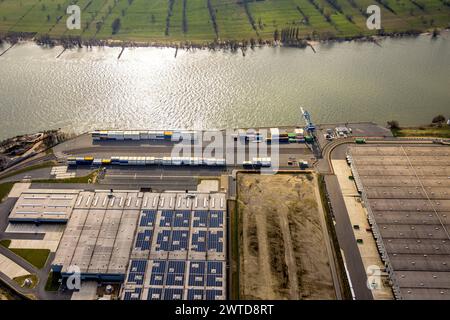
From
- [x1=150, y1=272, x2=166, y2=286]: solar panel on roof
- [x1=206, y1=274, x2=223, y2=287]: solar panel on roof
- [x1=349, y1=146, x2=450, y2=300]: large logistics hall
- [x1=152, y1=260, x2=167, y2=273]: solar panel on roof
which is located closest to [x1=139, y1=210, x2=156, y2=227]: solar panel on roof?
[x1=152, y1=260, x2=167, y2=273]: solar panel on roof

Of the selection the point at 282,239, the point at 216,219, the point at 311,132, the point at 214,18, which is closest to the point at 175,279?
the point at 216,219

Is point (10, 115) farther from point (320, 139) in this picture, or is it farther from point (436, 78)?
point (436, 78)

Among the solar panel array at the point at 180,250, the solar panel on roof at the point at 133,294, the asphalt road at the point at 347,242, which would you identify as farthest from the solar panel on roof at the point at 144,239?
the asphalt road at the point at 347,242

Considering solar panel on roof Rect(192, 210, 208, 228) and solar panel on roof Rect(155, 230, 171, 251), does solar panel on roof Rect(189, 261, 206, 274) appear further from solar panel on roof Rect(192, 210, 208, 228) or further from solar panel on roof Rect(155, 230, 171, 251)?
solar panel on roof Rect(192, 210, 208, 228)

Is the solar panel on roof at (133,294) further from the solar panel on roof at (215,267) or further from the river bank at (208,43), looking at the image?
the river bank at (208,43)

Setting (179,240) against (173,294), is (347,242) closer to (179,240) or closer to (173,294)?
(179,240)

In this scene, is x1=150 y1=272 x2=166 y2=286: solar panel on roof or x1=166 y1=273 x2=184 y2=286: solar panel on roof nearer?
x1=166 y1=273 x2=184 y2=286: solar panel on roof

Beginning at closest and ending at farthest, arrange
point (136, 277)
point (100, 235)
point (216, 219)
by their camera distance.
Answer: point (136, 277), point (100, 235), point (216, 219)
